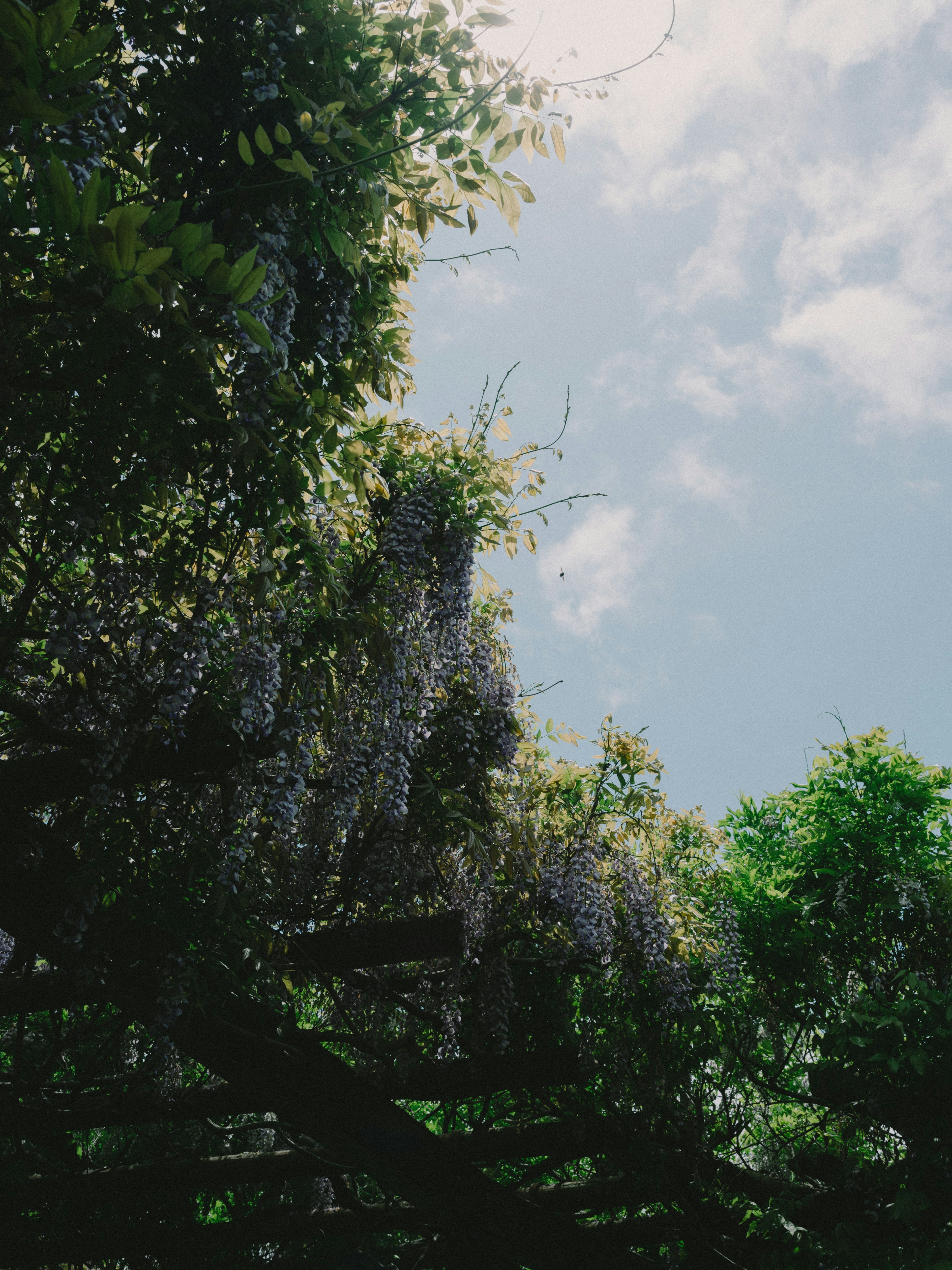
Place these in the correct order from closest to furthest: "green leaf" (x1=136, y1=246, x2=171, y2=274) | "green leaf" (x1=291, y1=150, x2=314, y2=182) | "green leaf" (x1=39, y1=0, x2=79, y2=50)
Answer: "green leaf" (x1=39, y1=0, x2=79, y2=50), "green leaf" (x1=136, y1=246, x2=171, y2=274), "green leaf" (x1=291, y1=150, x2=314, y2=182)

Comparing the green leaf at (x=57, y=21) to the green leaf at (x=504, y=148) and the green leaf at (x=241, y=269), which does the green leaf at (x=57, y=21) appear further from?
the green leaf at (x=504, y=148)

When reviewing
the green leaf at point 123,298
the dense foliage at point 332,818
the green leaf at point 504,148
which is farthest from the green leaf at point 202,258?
the green leaf at point 504,148

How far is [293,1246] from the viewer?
221 inches

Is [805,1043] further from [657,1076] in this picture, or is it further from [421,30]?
[421,30]

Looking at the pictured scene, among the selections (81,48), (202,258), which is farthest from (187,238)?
(81,48)

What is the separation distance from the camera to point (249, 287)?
167 centimetres

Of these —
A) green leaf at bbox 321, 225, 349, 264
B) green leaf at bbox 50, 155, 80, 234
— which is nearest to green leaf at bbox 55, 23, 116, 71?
green leaf at bbox 50, 155, 80, 234

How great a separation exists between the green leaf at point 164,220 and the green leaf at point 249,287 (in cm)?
17

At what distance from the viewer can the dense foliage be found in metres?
2.31

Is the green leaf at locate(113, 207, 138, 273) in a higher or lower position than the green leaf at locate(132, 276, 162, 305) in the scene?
higher

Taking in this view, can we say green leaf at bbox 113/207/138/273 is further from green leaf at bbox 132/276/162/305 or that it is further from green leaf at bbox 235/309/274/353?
green leaf at bbox 235/309/274/353

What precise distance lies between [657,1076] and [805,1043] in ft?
4.74

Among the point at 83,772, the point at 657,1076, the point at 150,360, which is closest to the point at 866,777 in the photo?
the point at 657,1076

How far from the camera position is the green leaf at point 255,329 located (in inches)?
→ 61.1
